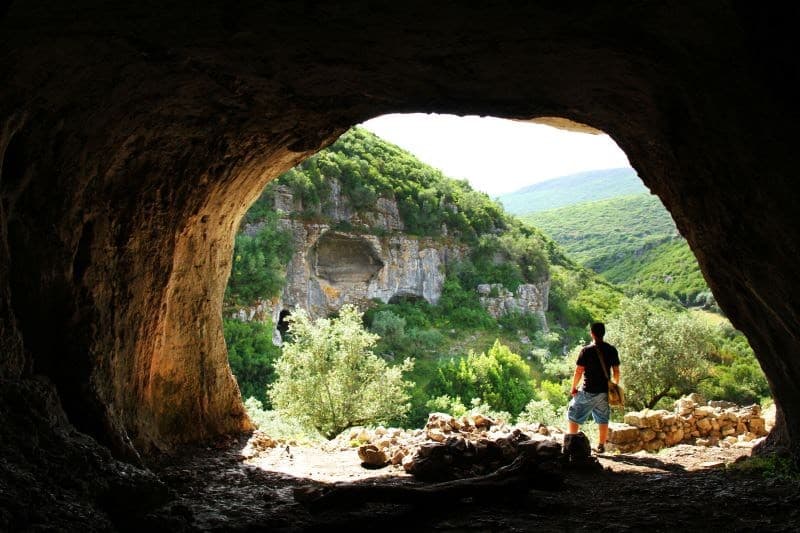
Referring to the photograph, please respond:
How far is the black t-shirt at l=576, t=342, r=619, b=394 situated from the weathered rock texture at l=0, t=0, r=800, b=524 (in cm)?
164

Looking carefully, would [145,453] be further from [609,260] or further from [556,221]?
[556,221]

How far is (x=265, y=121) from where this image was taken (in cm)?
686

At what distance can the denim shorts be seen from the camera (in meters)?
7.94

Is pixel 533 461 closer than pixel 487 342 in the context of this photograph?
Yes

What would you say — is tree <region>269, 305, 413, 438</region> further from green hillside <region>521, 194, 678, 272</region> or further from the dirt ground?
green hillside <region>521, 194, 678, 272</region>

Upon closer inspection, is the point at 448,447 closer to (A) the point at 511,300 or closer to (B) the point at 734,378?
(B) the point at 734,378

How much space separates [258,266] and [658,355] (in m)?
27.7

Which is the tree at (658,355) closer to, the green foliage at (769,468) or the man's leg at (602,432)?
the man's leg at (602,432)

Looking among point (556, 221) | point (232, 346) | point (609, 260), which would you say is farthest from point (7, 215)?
point (556, 221)

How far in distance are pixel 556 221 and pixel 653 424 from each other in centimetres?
11486

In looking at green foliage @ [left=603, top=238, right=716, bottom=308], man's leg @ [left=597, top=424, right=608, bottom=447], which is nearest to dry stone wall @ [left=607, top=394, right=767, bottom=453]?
man's leg @ [left=597, top=424, right=608, bottom=447]

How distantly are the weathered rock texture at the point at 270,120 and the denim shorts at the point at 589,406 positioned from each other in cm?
204

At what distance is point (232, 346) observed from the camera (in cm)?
3638

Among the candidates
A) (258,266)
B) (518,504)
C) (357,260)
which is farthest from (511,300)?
(518,504)
